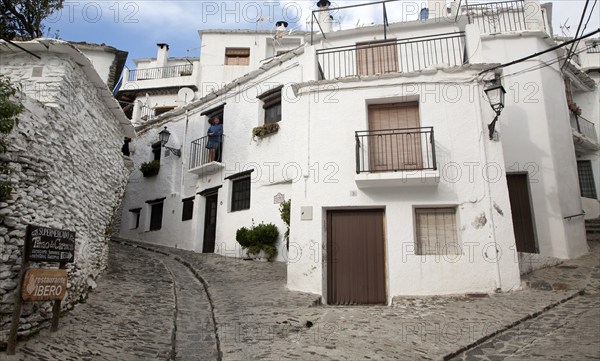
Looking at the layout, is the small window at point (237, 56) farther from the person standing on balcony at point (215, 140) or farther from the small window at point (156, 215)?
the small window at point (156, 215)

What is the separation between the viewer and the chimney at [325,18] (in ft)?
40.0

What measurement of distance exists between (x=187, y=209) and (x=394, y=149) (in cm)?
904

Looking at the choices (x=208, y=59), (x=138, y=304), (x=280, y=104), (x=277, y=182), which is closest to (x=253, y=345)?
(x=138, y=304)

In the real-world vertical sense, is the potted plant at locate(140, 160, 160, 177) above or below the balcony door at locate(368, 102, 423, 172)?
above

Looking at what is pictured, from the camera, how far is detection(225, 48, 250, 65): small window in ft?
68.4

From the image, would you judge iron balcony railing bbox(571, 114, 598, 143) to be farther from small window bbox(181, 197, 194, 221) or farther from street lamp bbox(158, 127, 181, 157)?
street lamp bbox(158, 127, 181, 157)

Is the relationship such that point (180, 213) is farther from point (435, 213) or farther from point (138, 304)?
point (435, 213)

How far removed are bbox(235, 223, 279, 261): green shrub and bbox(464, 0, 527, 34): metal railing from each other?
348 inches

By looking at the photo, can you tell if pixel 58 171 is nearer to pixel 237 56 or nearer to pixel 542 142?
pixel 542 142

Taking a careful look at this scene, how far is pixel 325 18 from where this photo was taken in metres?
12.3

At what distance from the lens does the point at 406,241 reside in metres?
7.98

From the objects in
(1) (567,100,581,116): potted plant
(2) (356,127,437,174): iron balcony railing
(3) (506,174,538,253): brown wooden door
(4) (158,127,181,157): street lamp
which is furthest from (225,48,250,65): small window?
(3) (506,174,538,253): brown wooden door

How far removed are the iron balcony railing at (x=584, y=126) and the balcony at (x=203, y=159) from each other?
40.1 ft

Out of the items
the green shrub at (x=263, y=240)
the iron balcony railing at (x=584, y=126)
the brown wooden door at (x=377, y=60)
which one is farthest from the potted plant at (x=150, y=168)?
the iron balcony railing at (x=584, y=126)
